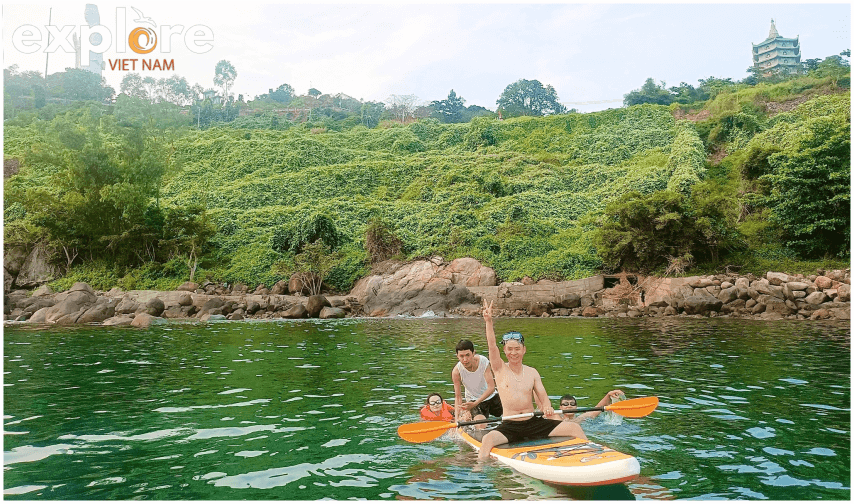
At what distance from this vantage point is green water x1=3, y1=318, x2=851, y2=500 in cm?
531

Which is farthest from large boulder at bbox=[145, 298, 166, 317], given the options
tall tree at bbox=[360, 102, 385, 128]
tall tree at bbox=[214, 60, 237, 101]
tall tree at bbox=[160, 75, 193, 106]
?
tall tree at bbox=[214, 60, 237, 101]

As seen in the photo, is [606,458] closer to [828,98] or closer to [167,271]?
[167,271]

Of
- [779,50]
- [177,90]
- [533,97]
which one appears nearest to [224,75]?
[177,90]

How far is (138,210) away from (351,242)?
12.7 m

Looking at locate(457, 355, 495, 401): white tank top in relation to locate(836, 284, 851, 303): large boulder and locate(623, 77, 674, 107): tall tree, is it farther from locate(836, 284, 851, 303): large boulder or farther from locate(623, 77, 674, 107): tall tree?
locate(623, 77, 674, 107): tall tree

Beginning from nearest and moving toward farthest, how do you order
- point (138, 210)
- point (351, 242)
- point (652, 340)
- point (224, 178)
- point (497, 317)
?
point (652, 340), point (497, 317), point (138, 210), point (351, 242), point (224, 178)

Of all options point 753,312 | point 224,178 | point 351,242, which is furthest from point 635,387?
point 224,178

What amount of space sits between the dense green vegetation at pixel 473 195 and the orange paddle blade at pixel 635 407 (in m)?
23.4

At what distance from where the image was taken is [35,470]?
580 centimetres

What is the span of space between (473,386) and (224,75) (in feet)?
313

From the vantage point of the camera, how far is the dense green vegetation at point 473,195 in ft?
96.7

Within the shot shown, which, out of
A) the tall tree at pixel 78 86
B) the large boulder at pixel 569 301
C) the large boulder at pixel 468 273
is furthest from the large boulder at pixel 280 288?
the tall tree at pixel 78 86

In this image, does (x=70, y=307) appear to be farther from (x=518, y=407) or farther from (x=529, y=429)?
(x=529, y=429)

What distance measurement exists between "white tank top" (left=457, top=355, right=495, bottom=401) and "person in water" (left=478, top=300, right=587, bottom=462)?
1.14 meters
